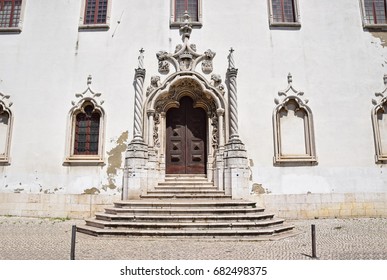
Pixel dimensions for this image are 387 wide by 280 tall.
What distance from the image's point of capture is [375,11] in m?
13.0

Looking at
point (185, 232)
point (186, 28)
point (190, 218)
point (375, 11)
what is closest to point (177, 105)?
point (186, 28)

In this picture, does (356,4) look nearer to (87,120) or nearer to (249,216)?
(249,216)

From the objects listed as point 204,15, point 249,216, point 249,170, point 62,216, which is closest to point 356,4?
point 204,15

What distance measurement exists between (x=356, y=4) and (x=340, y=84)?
11.9 ft

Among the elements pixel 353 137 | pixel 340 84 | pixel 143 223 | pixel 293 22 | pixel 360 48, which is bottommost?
pixel 143 223

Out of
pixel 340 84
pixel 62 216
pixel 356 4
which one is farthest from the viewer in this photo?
pixel 356 4

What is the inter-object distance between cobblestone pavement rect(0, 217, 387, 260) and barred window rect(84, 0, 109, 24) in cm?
845

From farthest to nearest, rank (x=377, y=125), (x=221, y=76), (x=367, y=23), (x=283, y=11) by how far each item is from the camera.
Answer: (x=283, y=11) → (x=367, y=23) → (x=221, y=76) → (x=377, y=125)

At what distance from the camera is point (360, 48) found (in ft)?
40.8

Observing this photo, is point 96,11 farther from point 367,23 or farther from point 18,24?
point 367,23

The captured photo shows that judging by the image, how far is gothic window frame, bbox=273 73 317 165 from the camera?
37.5ft

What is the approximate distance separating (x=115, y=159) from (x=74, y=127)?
2129 millimetres

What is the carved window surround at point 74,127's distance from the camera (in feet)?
38.0

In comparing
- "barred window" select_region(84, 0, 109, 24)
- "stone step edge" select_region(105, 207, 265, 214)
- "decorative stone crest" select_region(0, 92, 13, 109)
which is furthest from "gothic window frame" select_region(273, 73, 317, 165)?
"decorative stone crest" select_region(0, 92, 13, 109)
